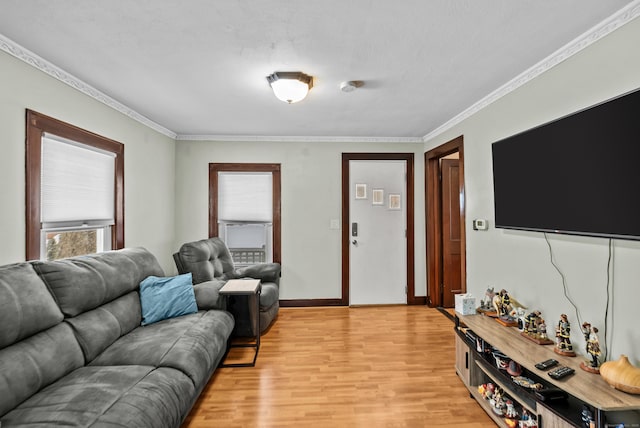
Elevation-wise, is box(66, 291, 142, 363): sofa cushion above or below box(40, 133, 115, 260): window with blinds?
below

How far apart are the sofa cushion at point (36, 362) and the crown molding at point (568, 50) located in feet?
11.7

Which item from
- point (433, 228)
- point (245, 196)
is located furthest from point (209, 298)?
point (433, 228)

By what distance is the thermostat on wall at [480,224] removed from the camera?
2.88m

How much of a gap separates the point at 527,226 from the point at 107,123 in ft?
12.2

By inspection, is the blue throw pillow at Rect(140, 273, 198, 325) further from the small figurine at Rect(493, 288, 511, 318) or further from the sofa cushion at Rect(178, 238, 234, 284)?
the small figurine at Rect(493, 288, 511, 318)

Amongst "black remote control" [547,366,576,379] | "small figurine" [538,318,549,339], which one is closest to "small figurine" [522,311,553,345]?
"small figurine" [538,318,549,339]

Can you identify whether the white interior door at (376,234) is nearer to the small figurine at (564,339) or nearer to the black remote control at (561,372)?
the small figurine at (564,339)

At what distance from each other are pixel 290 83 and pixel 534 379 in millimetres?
2641

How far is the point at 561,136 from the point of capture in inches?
70.5

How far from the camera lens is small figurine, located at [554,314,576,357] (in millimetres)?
1841

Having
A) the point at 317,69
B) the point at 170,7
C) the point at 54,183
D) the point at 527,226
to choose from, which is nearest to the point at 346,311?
the point at 527,226

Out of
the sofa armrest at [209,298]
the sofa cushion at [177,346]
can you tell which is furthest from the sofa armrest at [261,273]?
the sofa cushion at [177,346]

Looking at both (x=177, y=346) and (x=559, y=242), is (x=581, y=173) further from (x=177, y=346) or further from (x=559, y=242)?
(x=177, y=346)

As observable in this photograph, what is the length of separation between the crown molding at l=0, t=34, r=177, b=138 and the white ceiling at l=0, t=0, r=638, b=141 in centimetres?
3
